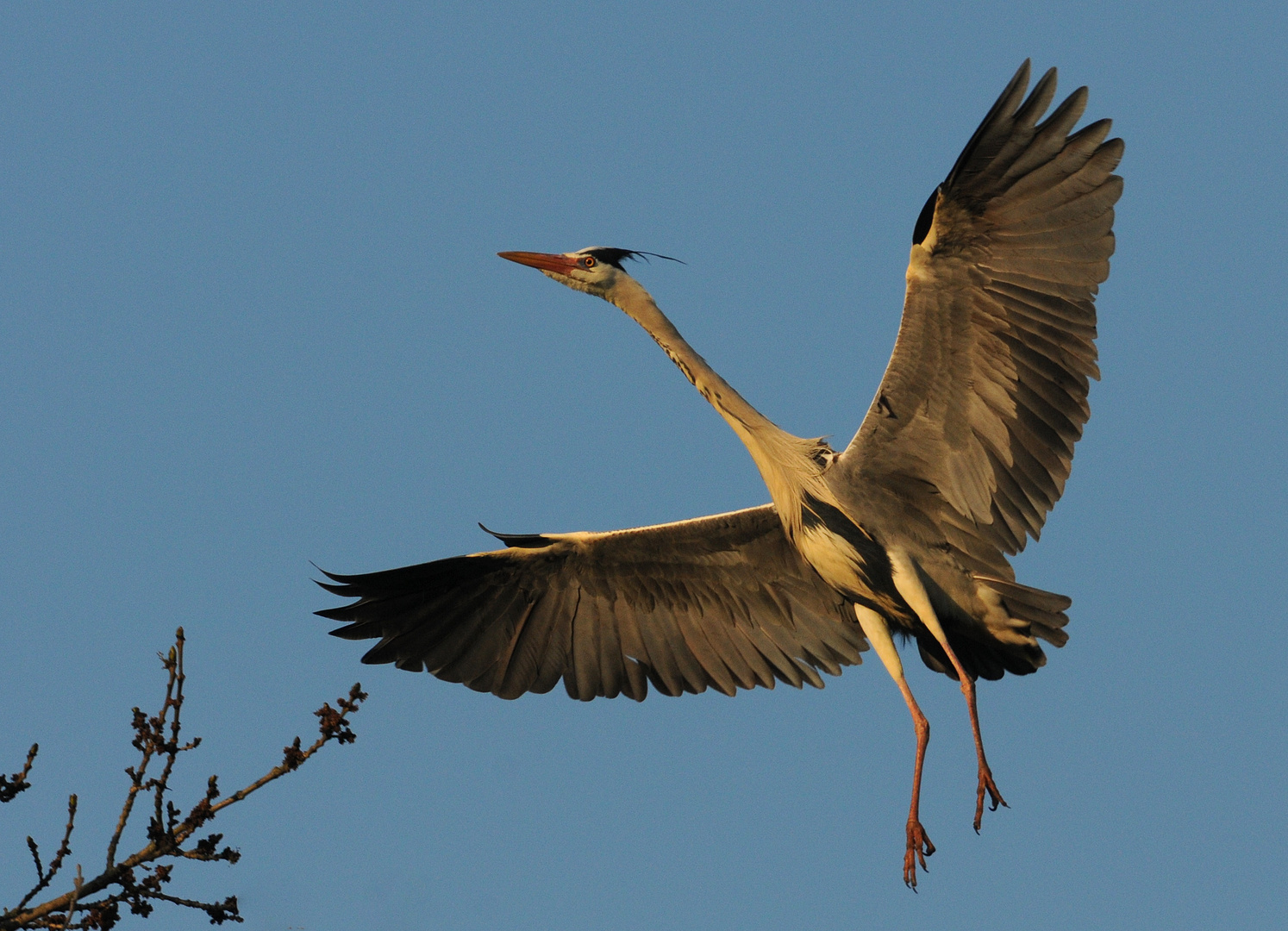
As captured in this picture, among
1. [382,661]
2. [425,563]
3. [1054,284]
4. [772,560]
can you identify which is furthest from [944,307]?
[382,661]

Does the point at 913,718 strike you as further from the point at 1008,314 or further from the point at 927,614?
the point at 1008,314

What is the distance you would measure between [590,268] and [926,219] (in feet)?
9.46

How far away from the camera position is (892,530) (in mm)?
9148

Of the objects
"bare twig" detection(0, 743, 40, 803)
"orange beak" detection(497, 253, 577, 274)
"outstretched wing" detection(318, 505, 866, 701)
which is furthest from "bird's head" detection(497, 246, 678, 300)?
"bare twig" detection(0, 743, 40, 803)

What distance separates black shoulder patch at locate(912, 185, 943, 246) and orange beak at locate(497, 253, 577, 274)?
2.96 metres

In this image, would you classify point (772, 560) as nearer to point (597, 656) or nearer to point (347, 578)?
point (597, 656)

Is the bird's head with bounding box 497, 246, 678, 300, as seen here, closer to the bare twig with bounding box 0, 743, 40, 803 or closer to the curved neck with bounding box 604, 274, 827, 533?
the curved neck with bounding box 604, 274, 827, 533

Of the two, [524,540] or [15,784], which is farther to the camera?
[524,540]

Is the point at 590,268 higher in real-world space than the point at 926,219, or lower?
higher

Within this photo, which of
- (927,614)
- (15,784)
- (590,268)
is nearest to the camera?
(15,784)

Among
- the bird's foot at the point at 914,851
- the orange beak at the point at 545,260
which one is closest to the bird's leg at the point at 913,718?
the bird's foot at the point at 914,851

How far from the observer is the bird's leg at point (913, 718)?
8.45 m

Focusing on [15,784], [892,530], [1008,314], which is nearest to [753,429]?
[892,530]

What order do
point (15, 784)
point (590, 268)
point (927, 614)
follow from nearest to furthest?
point (15, 784)
point (927, 614)
point (590, 268)
